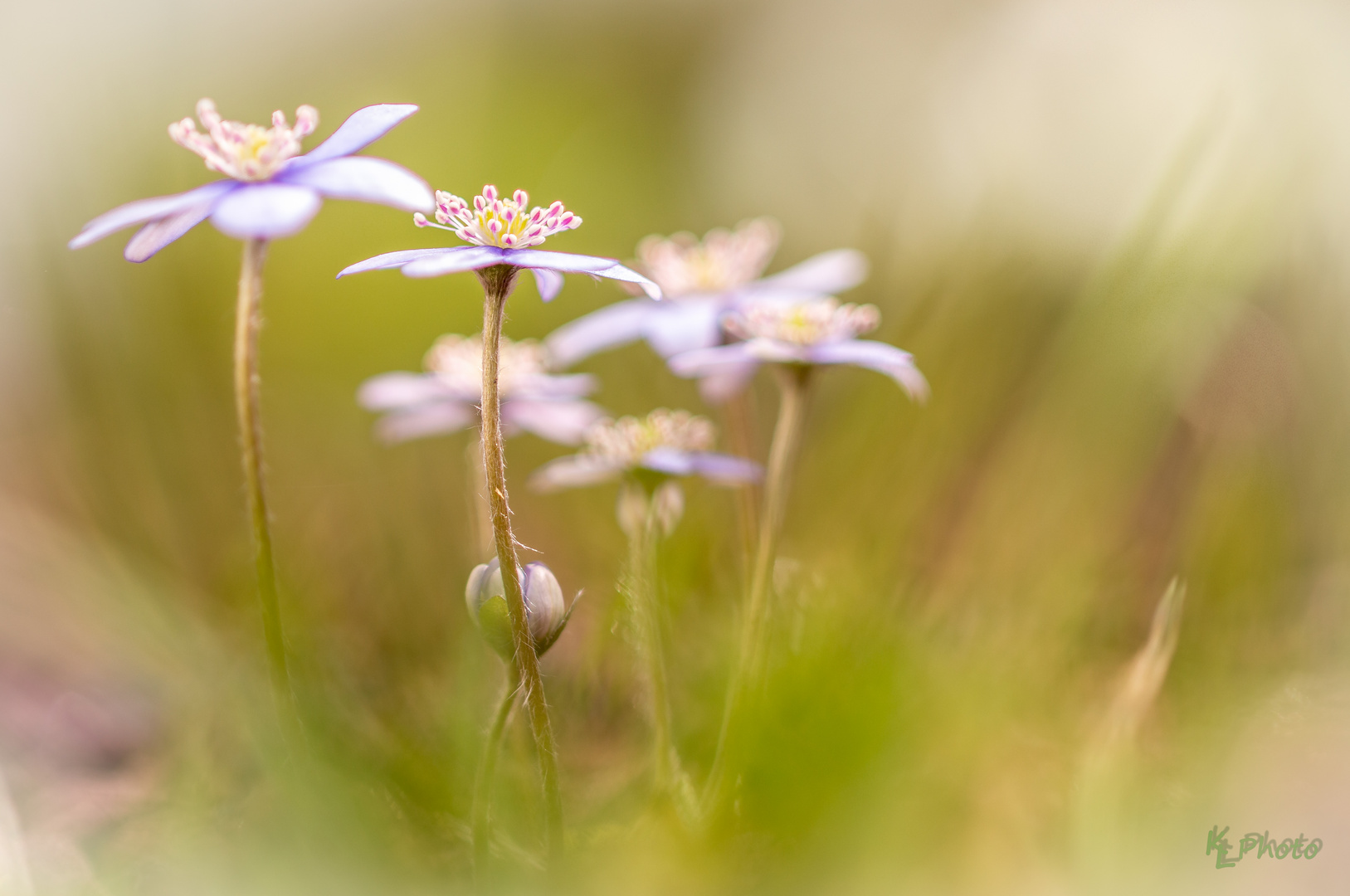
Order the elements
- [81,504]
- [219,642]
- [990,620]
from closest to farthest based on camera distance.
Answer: [990,620], [219,642], [81,504]

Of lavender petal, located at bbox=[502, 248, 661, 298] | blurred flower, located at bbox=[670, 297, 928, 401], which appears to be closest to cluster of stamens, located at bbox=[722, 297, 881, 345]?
blurred flower, located at bbox=[670, 297, 928, 401]

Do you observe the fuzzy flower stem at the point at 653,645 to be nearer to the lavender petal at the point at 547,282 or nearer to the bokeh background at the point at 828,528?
the bokeh background at the point at 828,528

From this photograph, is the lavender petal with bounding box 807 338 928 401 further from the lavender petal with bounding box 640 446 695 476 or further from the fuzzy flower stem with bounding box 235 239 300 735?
the fuzzy flower stem with bounding box 235 239 300 735

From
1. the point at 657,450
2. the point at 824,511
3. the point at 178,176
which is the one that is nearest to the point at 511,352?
the point at 657,450

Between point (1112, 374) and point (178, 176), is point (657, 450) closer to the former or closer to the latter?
point (1112, 374)

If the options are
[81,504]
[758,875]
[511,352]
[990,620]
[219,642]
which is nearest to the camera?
[758,875]

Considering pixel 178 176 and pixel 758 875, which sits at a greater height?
pixel 178 176
